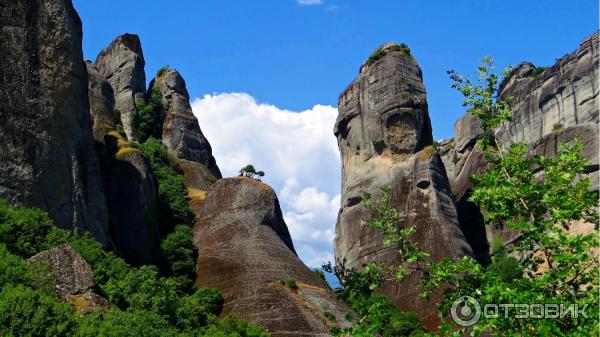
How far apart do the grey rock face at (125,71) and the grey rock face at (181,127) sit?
2.92m

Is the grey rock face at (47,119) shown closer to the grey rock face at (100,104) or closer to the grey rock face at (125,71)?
the grey rock face at (100,104)

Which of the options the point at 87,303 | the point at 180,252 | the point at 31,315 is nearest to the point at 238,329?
the point at 87,303

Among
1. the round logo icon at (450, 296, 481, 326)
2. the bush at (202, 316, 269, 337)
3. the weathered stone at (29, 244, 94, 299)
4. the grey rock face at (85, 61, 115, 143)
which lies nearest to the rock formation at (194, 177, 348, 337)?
Answer: the bush at (202, 316, 269, 337)

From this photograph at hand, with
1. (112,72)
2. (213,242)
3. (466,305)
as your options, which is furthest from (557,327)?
(112,72)

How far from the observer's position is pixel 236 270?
5678cm

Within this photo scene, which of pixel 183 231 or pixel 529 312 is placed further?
pixel 183 231

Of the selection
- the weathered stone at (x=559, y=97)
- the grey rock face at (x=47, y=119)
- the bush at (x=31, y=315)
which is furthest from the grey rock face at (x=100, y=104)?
the bush at (x=31, y=315)

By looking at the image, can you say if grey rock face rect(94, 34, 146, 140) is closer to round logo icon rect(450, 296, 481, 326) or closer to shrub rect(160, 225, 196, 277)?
shrub rect(160, 225, 196, 277)

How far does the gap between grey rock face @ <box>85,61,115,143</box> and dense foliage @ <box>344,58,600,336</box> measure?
58627 mm

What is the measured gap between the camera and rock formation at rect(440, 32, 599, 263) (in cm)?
7938

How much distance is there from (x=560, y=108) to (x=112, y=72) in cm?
5007

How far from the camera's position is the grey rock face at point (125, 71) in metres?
87.6

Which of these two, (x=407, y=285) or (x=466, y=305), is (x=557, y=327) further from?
(x=407, y=285)

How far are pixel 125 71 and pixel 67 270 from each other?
203 ft
